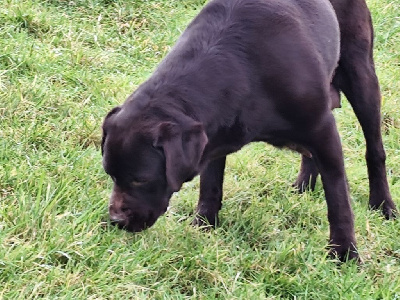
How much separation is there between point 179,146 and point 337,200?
1.04 meters

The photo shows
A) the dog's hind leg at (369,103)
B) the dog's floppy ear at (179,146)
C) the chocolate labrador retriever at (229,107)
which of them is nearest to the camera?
the dog's floppy ear at (179,146)

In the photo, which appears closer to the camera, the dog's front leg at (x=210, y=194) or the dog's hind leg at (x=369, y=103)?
the dog's front leg at (x=210, y=194)

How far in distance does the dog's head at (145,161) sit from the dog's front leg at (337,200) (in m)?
0.74

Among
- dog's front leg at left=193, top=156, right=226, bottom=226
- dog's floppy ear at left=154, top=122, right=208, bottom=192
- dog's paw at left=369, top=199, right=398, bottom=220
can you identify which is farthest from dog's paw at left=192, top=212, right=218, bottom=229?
dog's paw at left=369, top=199, right=398, bottom=220

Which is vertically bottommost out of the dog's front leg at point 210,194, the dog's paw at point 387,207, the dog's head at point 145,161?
the dog's paw at point 387,207

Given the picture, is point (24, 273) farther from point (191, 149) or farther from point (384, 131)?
point (384, 131)

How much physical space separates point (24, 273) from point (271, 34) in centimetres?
148

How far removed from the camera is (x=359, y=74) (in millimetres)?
3979

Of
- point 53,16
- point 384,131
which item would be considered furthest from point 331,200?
point 53,16

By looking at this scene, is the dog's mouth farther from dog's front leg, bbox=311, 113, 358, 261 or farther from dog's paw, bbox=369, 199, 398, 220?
dog's paw, bbox=369, 199, 398, 220

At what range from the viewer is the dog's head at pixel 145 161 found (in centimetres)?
279

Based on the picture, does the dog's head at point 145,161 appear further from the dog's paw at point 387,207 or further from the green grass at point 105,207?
the dog's paw at point 387,207

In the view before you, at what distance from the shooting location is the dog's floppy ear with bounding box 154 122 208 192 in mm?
2766

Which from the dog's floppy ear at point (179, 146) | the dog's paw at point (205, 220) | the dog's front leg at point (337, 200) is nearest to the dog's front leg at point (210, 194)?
the dog's paw at point (205, 220)
